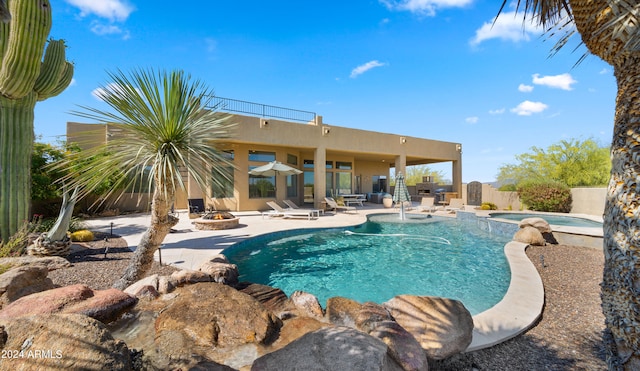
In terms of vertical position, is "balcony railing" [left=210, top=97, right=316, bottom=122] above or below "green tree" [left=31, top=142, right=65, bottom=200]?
above

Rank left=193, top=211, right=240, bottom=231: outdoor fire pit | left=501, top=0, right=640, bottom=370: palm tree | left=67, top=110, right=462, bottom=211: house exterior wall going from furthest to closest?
left=67, top=110, right=462, bottom=211: house exterior wall < left=193, top=211, right=240, bottom=231: outdoor fire pit < left=501, top=0, right=640, bottom=370: palm tree

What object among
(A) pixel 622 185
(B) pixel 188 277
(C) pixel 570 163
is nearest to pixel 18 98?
(B) pixel 188 277

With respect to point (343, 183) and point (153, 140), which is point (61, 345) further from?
point (343, 183)

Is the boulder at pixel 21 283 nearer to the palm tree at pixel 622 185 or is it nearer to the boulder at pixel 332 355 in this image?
the boulder at pixel 332 355

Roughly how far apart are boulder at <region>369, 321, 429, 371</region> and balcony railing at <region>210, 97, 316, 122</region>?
522 inches

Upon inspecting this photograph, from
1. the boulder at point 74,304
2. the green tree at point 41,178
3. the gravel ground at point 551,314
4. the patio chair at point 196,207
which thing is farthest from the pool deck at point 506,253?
the green tree at point 41,178

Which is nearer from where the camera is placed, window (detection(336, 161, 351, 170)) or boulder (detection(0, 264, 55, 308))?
boulder (detection(0, 264, 55, 308))

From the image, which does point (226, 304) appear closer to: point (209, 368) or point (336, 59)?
point (209, 368)

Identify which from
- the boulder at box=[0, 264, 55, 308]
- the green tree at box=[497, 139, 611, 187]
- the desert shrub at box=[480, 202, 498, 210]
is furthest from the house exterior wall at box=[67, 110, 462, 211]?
the green tree at box=[497, 139, 611, 187]

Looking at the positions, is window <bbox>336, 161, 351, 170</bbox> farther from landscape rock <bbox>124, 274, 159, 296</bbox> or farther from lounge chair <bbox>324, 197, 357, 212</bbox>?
landscape rock <bbox>124, 274, 159, 296</bbox>

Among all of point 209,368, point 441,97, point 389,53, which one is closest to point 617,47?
point 209,368

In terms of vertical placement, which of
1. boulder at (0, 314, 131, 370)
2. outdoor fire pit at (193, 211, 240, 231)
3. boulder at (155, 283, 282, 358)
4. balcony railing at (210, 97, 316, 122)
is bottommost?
boulder at (155, 283, 282, 358)

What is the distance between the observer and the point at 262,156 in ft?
49.0

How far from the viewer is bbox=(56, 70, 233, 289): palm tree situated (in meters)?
3.08
